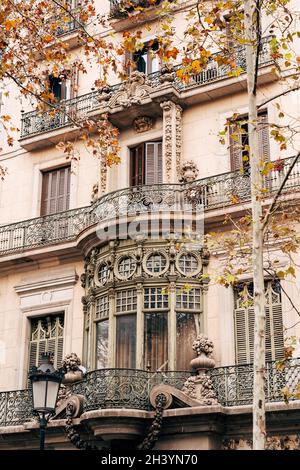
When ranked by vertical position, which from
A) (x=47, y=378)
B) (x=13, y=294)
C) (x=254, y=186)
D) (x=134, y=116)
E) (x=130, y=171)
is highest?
(x=134, y=116)

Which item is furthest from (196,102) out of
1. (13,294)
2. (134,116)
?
(13,294)

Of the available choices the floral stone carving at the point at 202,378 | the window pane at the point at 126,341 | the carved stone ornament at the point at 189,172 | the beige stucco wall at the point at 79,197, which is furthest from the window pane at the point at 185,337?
the carved stone ornament at the point at 189,172

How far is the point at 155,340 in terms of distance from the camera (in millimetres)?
18078

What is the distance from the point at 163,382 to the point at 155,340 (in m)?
1.24

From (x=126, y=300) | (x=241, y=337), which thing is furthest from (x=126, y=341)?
(x=241, y=337)

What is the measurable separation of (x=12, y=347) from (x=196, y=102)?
28.1ft

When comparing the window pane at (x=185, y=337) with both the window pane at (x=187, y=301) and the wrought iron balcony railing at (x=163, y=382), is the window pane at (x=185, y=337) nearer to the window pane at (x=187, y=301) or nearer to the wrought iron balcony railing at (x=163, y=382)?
the window pane at (x=187, y=301)

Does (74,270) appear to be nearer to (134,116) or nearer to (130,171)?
(130,171)

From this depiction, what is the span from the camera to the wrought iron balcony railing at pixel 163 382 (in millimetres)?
16375

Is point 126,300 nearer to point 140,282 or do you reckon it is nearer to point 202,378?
point 140,282

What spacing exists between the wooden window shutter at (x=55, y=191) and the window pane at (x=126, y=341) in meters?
4.99

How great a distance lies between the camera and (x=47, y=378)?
12531mm

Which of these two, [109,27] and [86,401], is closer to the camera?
[86,401]

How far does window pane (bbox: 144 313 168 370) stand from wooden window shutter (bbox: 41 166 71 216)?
213 inches
